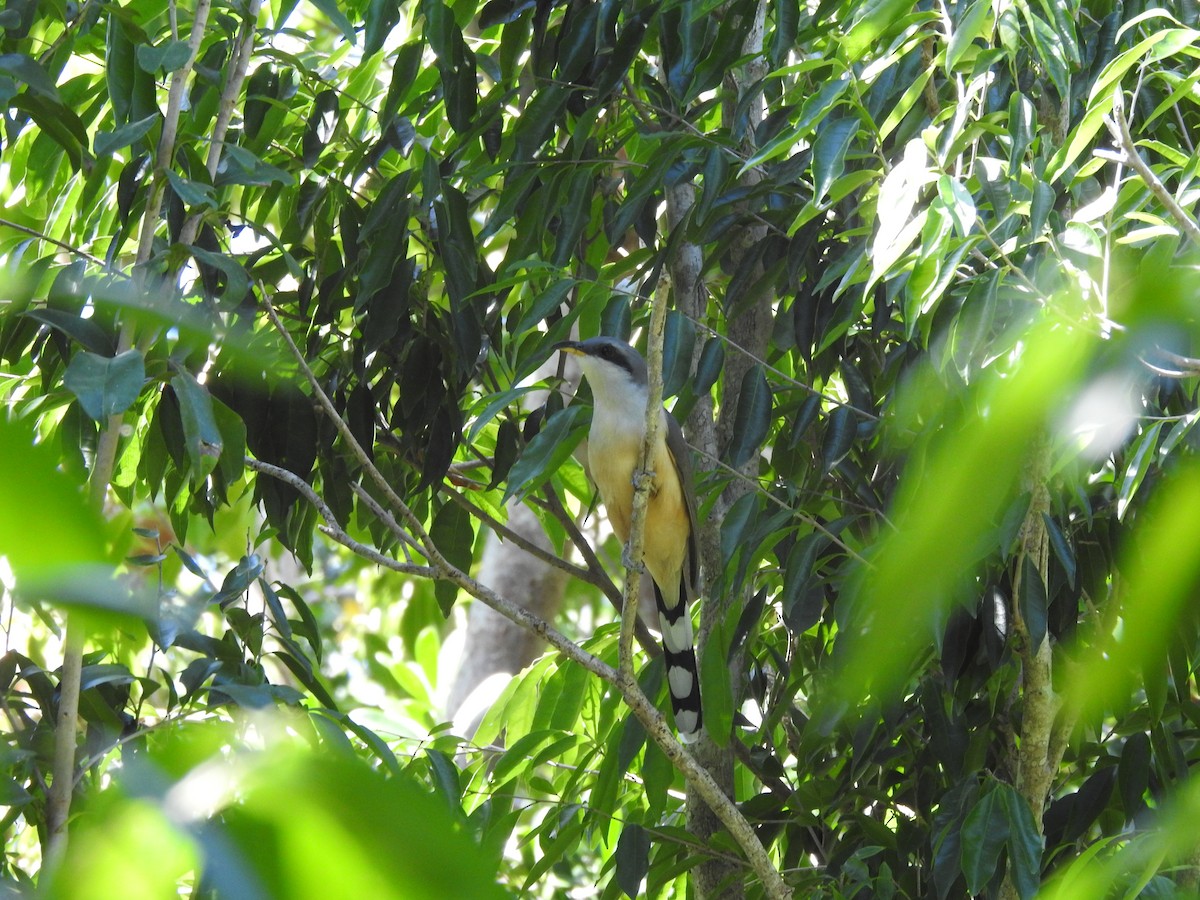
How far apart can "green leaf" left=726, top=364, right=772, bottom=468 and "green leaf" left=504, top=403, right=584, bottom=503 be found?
40 cm

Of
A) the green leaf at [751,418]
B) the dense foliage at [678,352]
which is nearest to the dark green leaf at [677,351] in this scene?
the dense foliage at [678,352]

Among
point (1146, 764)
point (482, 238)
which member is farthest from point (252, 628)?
point (1146, 764)

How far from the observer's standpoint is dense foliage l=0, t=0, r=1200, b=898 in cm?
193

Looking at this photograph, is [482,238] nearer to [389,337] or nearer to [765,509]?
[389,337]

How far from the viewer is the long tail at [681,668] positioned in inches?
150

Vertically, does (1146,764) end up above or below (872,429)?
below

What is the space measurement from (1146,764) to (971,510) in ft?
8.99

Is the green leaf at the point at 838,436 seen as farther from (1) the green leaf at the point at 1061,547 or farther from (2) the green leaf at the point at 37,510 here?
(2) the green leaf at the point at 37,510

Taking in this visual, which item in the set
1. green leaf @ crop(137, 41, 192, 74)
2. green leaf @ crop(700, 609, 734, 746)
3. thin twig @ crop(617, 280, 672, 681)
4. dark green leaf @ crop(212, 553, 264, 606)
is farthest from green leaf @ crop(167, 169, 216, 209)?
green leaf @ crop(700, 609, 734, 746)

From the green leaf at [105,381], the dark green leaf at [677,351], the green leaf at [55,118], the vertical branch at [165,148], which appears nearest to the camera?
the green leaf at [105,381]

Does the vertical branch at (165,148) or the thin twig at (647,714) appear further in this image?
the thin twig at (647,714)

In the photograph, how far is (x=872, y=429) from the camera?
301cm

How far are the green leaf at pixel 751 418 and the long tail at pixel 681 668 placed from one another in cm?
96

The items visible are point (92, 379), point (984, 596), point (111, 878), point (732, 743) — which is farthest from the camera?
point (732, 743)
